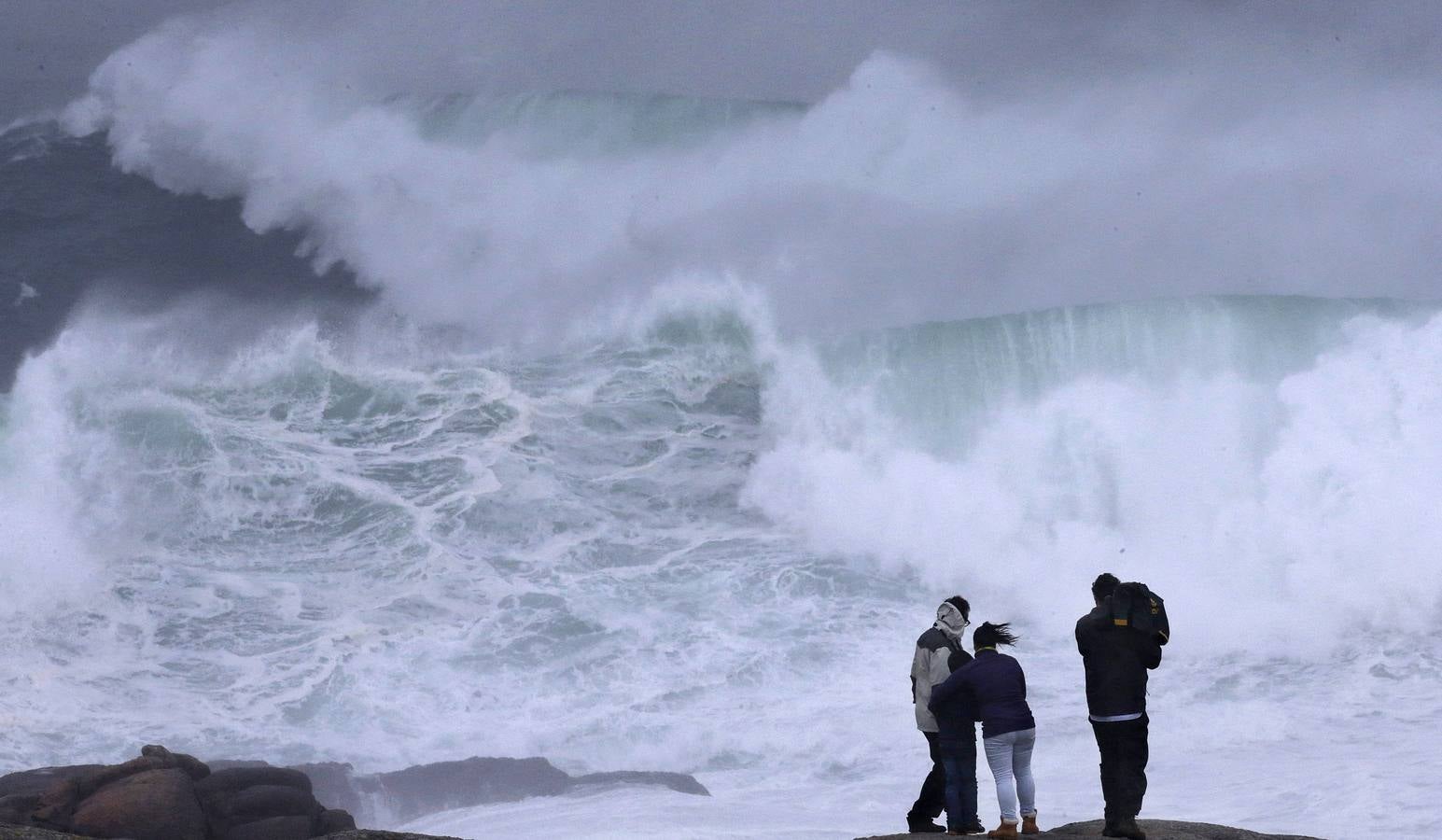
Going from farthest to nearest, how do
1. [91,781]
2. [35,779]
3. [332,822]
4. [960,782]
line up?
[35,779], [332,822], [91,781], [960,782]

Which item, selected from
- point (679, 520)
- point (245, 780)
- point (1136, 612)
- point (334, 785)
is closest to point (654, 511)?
point (679, 520)

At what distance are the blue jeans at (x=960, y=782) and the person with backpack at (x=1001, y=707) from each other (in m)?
0.14

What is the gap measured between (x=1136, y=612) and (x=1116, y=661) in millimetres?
227

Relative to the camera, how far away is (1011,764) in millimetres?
6477

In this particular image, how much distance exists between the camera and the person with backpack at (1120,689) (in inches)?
249

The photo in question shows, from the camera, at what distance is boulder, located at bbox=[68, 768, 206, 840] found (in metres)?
8.48

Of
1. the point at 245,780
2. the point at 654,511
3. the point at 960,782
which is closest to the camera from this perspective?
the point at 960,782

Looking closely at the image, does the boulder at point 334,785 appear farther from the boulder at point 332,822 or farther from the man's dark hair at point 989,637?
the man's dark hair at point 989,637

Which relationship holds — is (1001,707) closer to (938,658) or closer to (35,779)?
(938,658)

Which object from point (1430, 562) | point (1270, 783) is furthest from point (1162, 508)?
point (1270, 783)

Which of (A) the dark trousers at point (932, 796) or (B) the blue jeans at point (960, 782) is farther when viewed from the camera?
(A) the dark trousers at point (932, 796)

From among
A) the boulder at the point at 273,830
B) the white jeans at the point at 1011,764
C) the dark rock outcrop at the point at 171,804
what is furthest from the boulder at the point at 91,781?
the white jeans at the point at 1011,764

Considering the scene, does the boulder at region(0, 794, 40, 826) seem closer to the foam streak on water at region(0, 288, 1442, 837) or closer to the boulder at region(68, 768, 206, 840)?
the boulder at region(68, 768, 206, 840)

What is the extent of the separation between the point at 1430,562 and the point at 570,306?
38.2 feet
